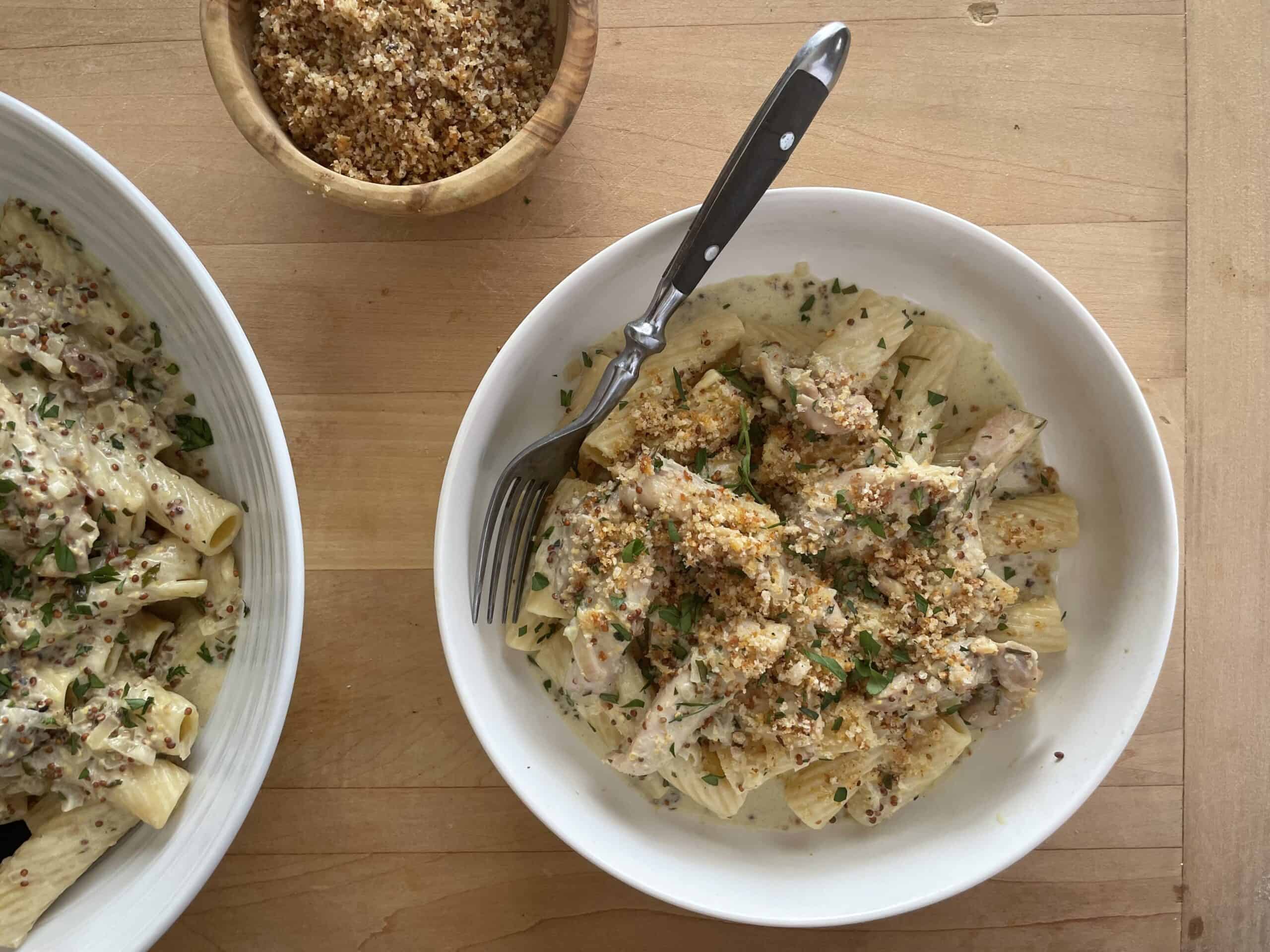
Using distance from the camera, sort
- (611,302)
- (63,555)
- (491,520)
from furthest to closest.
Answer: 1. (611,302)
2. (491,520)
3. (63,555)

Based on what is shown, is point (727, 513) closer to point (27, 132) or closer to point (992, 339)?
point (992, 339)

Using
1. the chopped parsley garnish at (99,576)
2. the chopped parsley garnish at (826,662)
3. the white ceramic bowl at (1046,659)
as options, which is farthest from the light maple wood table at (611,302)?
the chopped parsley garnish at (826,662)

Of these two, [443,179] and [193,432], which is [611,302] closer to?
[443,179]

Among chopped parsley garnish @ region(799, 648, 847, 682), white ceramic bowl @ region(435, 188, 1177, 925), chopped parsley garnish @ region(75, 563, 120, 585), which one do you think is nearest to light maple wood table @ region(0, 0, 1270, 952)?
white ceramic bowl @ region(435, 188, 1177, 925)

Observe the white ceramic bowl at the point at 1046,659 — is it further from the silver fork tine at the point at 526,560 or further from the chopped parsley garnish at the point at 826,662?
the chopped parsley garnish at the point at 826,662

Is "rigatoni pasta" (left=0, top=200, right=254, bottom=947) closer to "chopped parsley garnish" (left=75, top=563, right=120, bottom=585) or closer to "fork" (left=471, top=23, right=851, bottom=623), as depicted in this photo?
"chopped parsley garnish" (left=75, top=563, right=120, bottom=585)

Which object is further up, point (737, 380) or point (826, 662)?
point (737, 380)

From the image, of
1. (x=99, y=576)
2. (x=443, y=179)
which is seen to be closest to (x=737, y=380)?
(x=443, y=179)
